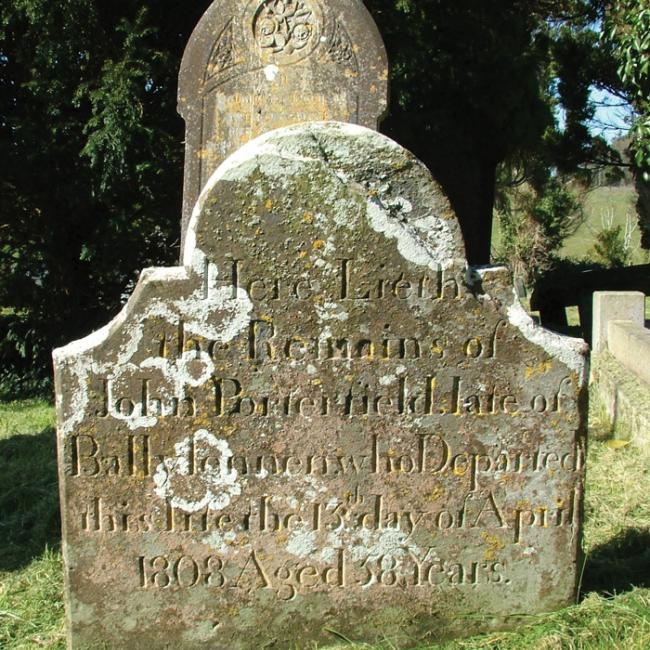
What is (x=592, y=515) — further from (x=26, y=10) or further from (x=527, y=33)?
(x=527, y=33)

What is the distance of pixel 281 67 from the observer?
5137mm

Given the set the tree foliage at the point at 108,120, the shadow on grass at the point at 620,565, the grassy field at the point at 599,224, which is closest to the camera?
the shadow on grass at the point at 620,565

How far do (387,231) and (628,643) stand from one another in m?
1.78

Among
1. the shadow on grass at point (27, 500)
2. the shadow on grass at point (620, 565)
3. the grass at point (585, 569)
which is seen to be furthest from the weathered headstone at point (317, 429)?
the shadow on grass at point (27, 500)

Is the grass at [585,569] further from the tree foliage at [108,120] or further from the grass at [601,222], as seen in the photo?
the grass at [601,222]

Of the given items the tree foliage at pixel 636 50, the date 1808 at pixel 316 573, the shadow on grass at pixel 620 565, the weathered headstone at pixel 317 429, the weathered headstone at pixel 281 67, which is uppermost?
the tree foliage at pixel 636 50

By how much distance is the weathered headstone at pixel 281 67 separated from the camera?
16.7 ft

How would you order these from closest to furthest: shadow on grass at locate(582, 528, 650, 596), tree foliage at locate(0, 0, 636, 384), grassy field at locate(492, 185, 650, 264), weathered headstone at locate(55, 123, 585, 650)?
weathered headstone at locate(55, 123, 585, 650) < shadow on grass at locate(582, 528, 650, 596) < tree foliage at locate(0, 0, 636, 384) < grassy field at locate(492, 185, 650, 264)

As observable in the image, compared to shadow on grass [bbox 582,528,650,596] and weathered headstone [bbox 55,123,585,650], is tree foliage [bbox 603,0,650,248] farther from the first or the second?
weathered headstone [bbox 55,123,585,650]

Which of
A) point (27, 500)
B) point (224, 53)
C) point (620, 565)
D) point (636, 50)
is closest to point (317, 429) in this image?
point (620, 565)

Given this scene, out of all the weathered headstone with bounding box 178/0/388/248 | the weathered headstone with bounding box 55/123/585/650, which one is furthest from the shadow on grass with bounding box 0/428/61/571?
the weathered headstone with bounding box 178/0/388/248

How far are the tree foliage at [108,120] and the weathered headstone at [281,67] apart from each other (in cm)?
251

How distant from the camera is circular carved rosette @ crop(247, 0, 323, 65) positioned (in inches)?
200

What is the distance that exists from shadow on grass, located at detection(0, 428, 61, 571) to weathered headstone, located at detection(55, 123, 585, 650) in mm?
1284
